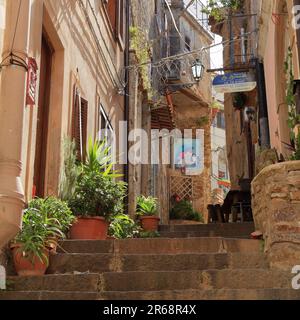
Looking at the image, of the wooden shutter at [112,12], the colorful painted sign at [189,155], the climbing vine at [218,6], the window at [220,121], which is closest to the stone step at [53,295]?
the wooden shutter at [112,12]

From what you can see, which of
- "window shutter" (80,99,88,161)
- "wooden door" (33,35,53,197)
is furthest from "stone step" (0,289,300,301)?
"window shutter" (80,99,88,161)

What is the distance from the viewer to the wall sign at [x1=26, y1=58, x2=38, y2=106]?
660 cm

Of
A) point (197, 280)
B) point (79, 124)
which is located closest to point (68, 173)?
point (79, 124)

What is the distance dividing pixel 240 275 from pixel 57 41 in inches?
188

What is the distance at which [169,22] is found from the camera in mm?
21750

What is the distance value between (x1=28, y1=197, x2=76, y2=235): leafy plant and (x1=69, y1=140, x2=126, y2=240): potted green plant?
2.51 feet

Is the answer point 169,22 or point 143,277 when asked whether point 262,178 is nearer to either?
point 143,277

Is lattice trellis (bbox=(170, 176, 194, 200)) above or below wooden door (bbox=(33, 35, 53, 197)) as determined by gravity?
above

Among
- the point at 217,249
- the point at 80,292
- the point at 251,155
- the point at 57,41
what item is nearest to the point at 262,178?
the point at 217,249

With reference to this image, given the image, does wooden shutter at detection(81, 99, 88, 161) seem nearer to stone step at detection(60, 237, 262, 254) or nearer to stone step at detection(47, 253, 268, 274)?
stone step at detection(60, 237, 262, 254)

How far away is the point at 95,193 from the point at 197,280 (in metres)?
2.89

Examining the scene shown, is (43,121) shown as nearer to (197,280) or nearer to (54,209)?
(54,209)

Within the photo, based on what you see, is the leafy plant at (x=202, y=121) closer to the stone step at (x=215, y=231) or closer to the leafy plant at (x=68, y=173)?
the stone step at (x=215, y=231)

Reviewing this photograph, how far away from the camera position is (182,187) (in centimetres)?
2081
